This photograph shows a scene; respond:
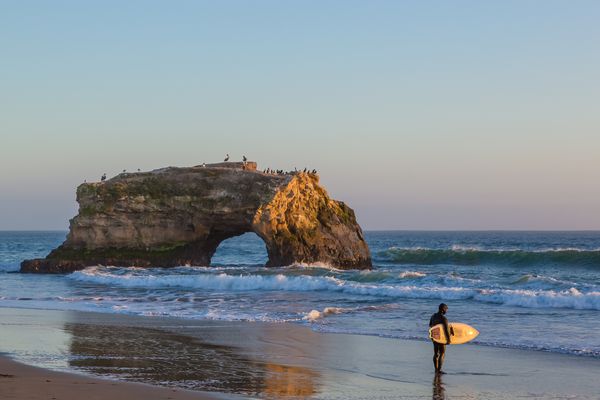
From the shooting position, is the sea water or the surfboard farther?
the sea water

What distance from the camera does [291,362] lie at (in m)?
15.5

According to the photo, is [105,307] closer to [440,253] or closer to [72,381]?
[72,381]

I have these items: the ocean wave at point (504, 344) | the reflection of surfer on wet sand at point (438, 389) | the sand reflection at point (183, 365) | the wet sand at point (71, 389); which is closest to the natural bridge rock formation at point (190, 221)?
the ocean wave at point (504, 344)

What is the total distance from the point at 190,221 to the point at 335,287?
15448 millimetres

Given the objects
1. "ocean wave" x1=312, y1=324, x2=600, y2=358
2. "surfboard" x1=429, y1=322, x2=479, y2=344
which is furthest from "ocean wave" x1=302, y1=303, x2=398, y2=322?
"surfboard" x1=429, y1=322, x2=479, y2=344

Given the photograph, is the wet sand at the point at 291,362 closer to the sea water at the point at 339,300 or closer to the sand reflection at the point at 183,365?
the sand reflection at the point at 183,365

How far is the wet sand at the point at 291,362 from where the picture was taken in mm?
12727

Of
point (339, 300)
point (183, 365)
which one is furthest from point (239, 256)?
point (183, 365)

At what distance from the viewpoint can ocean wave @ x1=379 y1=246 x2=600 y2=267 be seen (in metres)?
63.4

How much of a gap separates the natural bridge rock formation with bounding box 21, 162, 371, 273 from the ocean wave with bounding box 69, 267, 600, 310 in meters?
2.79

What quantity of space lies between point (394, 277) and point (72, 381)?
27528 millimetres

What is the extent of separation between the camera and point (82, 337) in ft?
60.1

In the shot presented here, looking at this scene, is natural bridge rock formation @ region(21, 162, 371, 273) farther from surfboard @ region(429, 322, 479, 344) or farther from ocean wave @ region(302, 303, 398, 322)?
surfboard @ region(429, 322, 479, 344)

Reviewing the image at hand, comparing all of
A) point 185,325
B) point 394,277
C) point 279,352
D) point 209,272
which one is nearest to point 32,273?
point 209,272
